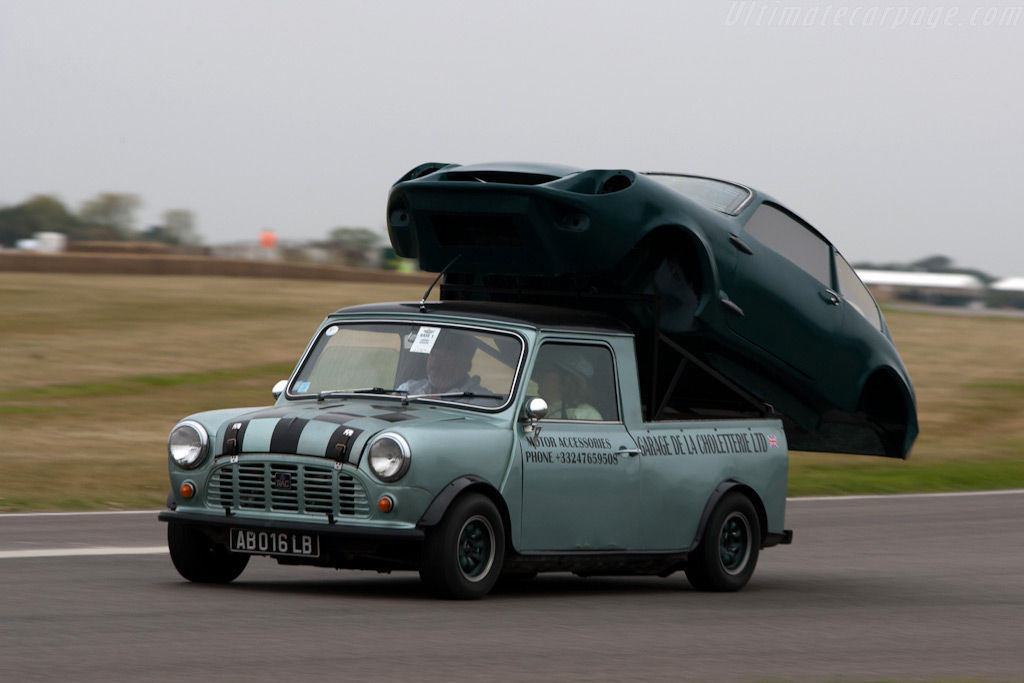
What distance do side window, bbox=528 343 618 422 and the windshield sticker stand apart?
614 mm

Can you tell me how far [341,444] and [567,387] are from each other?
1685 mm

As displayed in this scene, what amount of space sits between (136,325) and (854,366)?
27.9 m

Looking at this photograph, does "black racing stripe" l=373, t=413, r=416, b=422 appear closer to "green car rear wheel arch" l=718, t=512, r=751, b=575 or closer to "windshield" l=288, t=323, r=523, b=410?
"windshield" l=288, t=323, r=523, b=410

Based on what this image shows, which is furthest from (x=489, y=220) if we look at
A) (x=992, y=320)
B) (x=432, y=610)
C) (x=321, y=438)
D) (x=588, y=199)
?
(x=992, y=320)

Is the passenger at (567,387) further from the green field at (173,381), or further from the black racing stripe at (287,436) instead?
the green field at (173,381)

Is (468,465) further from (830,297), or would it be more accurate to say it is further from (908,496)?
(908,496)

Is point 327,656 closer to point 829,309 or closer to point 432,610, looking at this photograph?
point 432,610

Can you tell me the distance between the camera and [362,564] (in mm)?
8320

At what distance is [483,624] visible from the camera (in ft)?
25.1

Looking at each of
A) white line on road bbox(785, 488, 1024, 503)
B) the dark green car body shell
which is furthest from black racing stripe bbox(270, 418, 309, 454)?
white line on road bbox(785, 488, 1024, 503)

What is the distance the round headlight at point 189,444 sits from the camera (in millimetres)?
8531

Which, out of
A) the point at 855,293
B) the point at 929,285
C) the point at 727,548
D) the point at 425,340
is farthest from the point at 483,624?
the point at 929,285

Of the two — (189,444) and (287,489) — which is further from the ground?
(189,444)

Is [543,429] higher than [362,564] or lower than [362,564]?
higher
